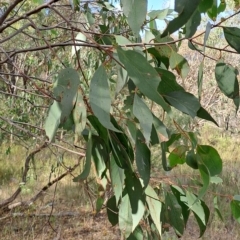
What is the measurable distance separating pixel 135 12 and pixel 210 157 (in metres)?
0.27

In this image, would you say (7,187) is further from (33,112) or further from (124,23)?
(124,23)

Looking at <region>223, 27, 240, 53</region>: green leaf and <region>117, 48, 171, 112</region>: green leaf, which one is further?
<region>223, 27, 240, 53</region>: green leaf

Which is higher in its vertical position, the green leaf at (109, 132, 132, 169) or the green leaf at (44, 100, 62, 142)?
the green leaf at (44, 100, 62, 142)

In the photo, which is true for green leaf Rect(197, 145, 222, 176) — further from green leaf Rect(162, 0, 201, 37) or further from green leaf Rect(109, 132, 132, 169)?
green leaf Rect(162, 0, 201, 37)

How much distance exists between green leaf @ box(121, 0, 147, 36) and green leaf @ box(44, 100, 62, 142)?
158mm

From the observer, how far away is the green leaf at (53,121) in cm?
52

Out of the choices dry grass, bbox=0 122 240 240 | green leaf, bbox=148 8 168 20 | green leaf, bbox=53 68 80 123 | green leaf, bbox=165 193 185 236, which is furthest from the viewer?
dry grass, bbox=0 122 240 240

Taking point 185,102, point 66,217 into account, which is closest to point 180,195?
point 185,102

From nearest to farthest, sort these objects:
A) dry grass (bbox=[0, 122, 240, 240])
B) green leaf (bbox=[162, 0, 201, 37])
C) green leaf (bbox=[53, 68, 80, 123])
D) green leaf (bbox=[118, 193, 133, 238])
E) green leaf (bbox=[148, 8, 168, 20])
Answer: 1. green leaf (bbox=[162, 0, 201, 37])
2. green leaf (bbox=[53, 68, 80, 123])
3. green leaf (bbox=[118, 193, 133, 238])
4. green leaf (bbox=[148, 8, 168, 20])
5. dry grass (bbox=[0, 122, 240, 240])

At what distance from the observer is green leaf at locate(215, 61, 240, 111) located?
0.61m

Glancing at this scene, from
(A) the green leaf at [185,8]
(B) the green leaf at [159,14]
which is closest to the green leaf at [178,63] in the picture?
(A) the green leaf at [185,8]

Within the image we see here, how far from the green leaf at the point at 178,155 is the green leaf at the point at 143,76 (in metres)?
0.23

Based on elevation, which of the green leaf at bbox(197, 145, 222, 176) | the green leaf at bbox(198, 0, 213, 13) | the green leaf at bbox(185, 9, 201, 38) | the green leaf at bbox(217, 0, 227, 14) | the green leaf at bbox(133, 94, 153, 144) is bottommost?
the green leaf at bbox(197, 145, 222, 176)

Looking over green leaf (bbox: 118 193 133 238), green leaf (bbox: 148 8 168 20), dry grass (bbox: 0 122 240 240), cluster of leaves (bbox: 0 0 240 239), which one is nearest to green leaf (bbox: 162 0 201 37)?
cluster of leaves (bbox: 0 0 240 239)
